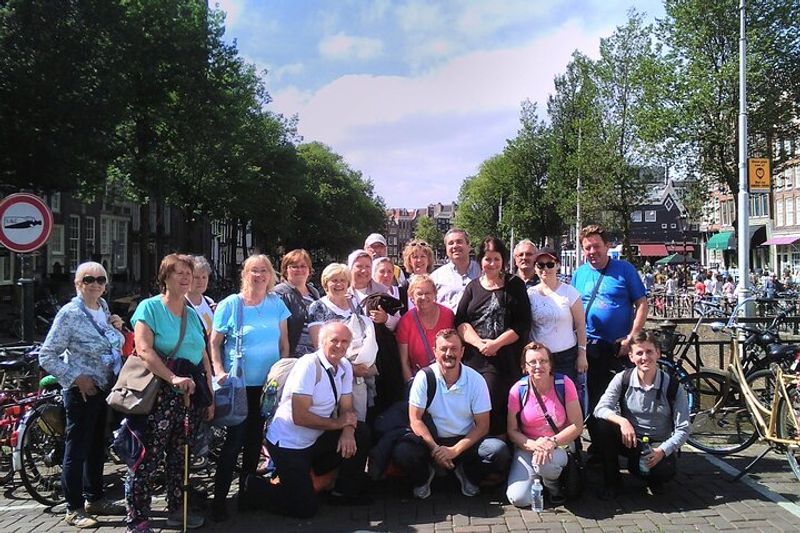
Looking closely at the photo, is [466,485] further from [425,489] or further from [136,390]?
[136,390]

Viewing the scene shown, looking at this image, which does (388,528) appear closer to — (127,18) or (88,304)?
(88,304)

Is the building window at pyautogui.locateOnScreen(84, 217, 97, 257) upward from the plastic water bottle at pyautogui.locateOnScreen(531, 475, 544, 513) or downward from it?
upward

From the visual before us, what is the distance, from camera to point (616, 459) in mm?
4832

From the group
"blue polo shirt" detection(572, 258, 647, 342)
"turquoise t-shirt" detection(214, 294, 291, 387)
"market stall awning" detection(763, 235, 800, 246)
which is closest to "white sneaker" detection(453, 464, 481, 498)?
"turquoise t-shirt" detection(214, 294, 291, 387)

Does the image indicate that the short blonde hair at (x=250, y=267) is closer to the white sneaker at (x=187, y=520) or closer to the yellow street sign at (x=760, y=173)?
the white sneaker at (x=187, y=520)

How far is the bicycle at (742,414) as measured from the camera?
16.7 ft

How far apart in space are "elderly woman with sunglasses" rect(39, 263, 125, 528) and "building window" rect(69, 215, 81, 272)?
31742mm

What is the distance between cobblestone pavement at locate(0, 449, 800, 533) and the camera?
4305 millimetres

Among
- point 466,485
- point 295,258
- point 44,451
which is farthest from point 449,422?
point 44,451

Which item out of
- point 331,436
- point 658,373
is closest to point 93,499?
point 331,436

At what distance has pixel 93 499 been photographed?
15.3 feet

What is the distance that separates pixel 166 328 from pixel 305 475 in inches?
58.5

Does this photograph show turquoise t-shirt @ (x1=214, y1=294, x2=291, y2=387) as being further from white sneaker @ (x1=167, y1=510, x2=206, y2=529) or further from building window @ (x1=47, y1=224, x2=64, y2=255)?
building window @ (x1=47, y1=224, x2=64, y2=255)

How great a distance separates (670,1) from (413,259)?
64.4 feet
